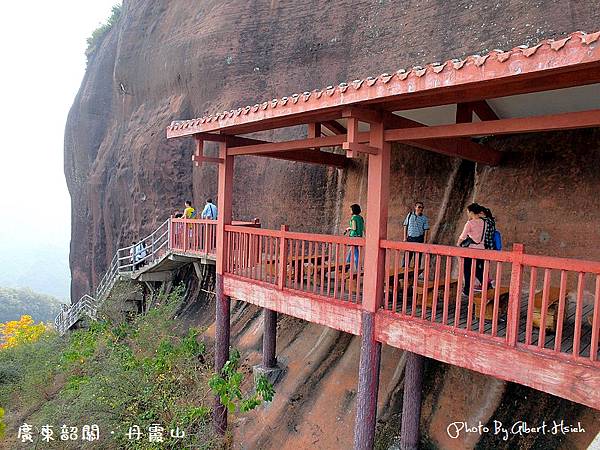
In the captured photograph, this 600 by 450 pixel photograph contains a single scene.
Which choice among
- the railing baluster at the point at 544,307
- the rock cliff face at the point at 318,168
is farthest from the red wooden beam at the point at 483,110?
the railing baluster at the point at 544,307

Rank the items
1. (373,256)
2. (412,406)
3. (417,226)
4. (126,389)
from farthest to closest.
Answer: (126,389) < (417,226) < (412,406) < (373,256)

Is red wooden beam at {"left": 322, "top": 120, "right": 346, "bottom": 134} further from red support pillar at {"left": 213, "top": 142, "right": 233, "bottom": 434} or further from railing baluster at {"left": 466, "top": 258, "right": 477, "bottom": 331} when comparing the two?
railing baluster at {"left": 466, "top": 258, "right": 477, "bottom": 331}

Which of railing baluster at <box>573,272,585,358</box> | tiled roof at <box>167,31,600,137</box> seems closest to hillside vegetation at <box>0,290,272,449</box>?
tiled roof at <box>167,31,600,137</box>

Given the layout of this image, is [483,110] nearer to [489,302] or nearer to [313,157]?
[489,302]

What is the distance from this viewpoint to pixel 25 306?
205 feet

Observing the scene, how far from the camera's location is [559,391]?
3.48 meters

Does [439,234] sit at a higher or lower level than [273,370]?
higher

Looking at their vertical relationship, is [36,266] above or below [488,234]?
Answer: below

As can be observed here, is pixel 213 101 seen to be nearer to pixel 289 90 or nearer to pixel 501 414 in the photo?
pixel 289 90

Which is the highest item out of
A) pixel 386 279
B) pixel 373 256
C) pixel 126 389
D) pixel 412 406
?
pixel 373 256

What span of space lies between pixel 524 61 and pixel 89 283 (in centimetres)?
2224

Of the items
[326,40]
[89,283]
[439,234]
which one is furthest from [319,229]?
[89,283]

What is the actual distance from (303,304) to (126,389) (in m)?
5.12

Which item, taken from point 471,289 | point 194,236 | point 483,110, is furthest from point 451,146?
point 194,236
